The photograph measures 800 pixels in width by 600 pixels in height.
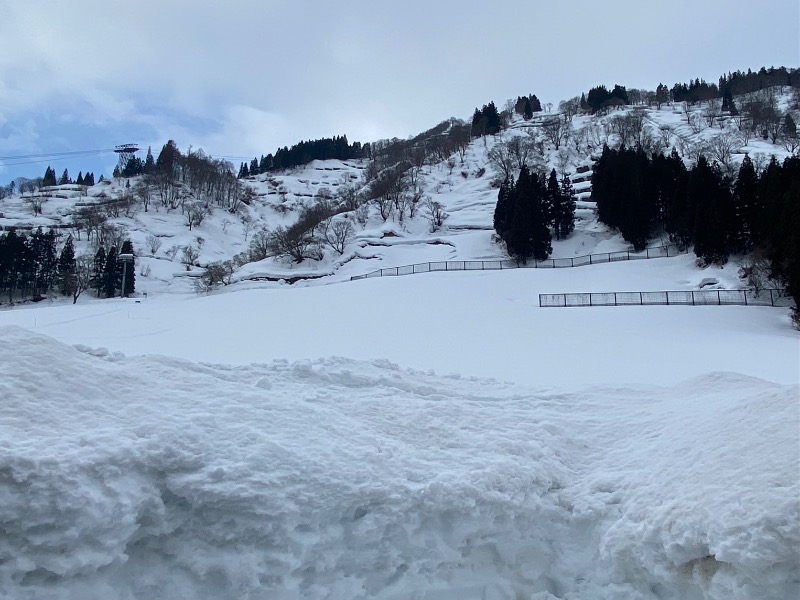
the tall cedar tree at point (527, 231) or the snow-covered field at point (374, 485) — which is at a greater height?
the tall cedar tree at point (527, 231)

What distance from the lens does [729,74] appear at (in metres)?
115

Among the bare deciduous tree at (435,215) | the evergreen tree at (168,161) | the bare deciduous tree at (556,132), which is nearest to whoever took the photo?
the bare deciduous tree at (435,215)

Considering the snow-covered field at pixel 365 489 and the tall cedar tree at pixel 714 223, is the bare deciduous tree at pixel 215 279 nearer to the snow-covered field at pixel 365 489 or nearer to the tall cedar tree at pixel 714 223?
the tall cedar tree at pixel 714 223

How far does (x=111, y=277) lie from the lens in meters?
52.0

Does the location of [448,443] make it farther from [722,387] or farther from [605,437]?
[722,387]

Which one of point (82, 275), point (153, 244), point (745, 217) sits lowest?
point (82, 275)

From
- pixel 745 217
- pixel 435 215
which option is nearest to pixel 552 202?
pixel 435 215

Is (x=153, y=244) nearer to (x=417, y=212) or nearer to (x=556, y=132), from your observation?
(x=417, y=212)

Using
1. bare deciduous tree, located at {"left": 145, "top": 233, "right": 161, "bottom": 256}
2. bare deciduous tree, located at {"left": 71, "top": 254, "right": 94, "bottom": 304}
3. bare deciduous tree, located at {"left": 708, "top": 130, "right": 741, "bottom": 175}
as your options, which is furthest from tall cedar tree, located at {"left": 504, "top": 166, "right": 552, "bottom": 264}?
bare deciduous tree, located at {"left": 145, "top": 233, "right": 161, "bottom": 256}

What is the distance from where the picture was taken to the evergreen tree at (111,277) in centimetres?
5178

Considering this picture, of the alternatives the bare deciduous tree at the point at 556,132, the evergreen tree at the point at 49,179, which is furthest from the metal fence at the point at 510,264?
the evergreen tree at the point at 49,179

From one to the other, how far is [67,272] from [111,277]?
5.43 m

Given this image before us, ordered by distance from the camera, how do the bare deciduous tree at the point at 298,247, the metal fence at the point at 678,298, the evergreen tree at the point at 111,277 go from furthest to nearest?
the evergreen tree at the point at 111,277 < the bare deciduous tree at the point at 298,247 < the metal fence at the point at 678,298

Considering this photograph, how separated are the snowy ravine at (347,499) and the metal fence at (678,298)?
20088mm
